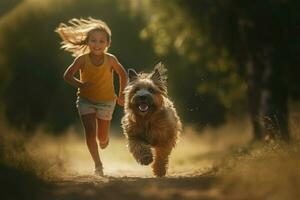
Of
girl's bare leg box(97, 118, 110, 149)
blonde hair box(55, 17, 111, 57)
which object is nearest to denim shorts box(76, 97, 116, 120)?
girl's bare leg box(97, 118, 110, 149)

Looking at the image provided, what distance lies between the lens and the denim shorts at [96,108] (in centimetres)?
1255

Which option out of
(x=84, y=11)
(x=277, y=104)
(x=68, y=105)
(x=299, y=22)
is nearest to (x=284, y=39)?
(x=299, y=22)

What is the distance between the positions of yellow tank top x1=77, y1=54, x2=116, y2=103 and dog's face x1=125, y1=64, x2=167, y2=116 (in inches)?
21.3

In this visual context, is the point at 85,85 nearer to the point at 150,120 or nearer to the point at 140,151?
the point at 150,120

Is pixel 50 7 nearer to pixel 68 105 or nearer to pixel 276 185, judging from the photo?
pixel 68 105

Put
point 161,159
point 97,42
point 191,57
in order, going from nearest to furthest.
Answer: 1. point 161,159
2. point 97,42
3. point 191,57

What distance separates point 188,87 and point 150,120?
61.7 feet

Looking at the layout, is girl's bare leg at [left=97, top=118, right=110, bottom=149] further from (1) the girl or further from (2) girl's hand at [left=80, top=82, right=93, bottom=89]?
(2) girl's hand at [left=80, top=82, right=93, bottom=89]

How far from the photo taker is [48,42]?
36344 millimetres

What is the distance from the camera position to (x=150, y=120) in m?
12.2

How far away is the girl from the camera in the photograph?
1252 cm

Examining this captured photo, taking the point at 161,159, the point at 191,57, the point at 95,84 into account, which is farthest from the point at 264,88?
the point at 95,84

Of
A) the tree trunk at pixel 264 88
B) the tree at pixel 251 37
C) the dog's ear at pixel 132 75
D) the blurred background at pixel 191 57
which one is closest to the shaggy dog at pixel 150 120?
the dog's ear at pixel 132 75

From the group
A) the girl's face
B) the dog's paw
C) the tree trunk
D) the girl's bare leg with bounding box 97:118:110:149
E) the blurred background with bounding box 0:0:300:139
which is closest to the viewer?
the dog's paw
